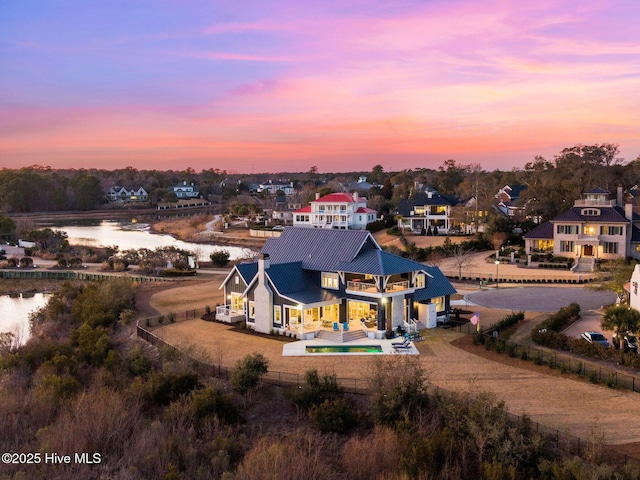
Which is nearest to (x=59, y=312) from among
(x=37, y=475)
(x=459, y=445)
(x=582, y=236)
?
(x=37, y=475)

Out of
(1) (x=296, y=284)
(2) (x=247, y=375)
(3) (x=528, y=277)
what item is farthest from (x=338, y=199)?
(2) (x=247, y=375)

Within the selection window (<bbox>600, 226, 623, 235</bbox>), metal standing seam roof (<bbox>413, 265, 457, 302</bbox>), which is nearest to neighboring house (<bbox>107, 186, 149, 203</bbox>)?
window (<bbox>600, 226, 623, 235</bbox>)

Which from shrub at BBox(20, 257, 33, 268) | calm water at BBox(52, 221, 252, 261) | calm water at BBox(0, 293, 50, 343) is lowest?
calm water at BBox(0, 293, 50, 343)

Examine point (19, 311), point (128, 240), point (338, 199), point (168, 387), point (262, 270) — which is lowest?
point (19, 311)

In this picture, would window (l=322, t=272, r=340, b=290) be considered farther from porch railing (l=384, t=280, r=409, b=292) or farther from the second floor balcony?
porch railing (l=384, t=280, r=409, b=292)

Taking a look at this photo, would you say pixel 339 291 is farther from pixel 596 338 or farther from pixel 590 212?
pixel 590 212

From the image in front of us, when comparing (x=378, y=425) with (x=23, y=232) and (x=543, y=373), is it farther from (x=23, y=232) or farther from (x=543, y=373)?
(x=23, y=232)

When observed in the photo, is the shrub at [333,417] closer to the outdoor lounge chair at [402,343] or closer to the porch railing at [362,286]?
the outdoor lounge chair at [402,343]

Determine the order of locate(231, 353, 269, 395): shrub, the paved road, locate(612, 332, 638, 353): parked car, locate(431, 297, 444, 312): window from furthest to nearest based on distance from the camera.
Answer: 1. the paved road
2. locate(431, 297, 444, 312): window
3. locate(612, 332, 638, 353): parked car
4. locate(231, 353, 269, 395): shrub
